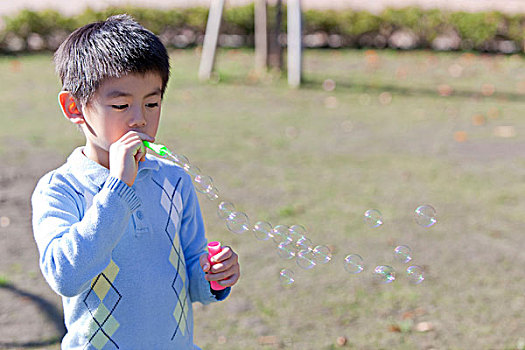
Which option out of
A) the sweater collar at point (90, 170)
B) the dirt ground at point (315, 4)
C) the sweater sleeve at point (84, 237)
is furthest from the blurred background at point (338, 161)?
the dirt ground at point (315, 4)

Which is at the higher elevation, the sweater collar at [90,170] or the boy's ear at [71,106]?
the boy's ear at [71,106]

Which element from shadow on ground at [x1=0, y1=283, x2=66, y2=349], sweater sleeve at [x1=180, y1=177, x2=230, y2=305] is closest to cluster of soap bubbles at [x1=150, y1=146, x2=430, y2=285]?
sweater sleeve at [x1=180, y1=177, x2=230, y2=305]

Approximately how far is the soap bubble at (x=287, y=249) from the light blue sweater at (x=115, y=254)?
21.8 inches

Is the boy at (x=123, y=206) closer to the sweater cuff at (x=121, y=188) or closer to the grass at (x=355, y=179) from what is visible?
the sweater cuff at (x=121, y=188)

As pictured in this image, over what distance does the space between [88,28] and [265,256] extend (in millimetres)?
3068

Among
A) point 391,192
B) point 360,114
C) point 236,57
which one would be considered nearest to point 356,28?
point 236,57

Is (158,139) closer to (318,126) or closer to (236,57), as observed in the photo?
(318,126)

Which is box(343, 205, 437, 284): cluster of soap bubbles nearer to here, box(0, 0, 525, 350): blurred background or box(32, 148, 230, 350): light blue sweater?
Result: box(0, 0, 525, 350): blurred background

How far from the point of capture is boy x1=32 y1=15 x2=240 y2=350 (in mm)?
1824

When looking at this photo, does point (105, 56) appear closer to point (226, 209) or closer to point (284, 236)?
point (226, 209)

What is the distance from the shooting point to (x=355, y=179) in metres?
6.58

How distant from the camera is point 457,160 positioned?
23.6 feet

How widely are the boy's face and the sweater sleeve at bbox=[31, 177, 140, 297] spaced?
7.2 inches

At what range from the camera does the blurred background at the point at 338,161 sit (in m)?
4.09
